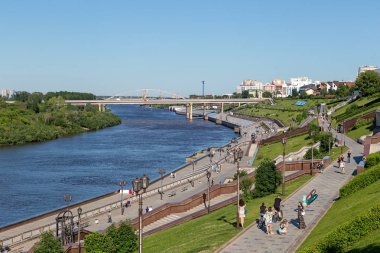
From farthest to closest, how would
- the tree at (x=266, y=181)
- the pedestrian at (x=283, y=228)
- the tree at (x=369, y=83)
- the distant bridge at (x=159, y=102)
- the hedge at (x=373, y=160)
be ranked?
the distant bridge at (x=159, y=102) < the tree at (x=369, y=83) < the tree at (x=266, y=181) < the hedge at (x=373, y=160) < the pedestrian at (x=283, y=228)

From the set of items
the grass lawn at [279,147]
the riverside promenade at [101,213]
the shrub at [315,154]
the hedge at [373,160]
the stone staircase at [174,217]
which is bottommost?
the riverside promenade at [101,213]

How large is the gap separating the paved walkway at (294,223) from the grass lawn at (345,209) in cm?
33

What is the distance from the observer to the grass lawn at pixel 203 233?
14.5 m

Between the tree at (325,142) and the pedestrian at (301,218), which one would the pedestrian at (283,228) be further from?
the tree at (325,142)

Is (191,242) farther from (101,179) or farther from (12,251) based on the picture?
(101,179)

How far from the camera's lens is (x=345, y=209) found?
15180 millimetres

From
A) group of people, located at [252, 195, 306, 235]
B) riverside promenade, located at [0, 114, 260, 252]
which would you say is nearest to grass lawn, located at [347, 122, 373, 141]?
riverside promenade, located at [0, 114, 260, 252]

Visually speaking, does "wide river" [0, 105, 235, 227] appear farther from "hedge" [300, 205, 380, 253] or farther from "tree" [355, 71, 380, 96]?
"hedge" [300, 205, 380, 253]

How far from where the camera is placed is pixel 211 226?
16.9 meters

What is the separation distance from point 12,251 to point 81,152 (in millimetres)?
39305

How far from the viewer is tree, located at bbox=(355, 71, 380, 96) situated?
65438mm

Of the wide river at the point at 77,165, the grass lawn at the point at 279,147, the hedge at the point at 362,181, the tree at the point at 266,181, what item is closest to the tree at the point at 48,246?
the tree at the point at 266,181

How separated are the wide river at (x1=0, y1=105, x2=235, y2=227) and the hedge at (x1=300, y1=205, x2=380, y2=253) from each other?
2110 centimetres

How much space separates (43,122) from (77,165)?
136ft
